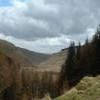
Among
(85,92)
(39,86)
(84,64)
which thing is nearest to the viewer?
(85,92)

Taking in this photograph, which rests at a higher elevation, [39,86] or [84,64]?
[84,64]

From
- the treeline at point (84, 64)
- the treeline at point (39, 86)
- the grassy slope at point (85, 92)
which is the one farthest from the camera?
the treeline at point (39, 86)

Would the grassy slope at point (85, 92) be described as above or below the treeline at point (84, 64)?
above

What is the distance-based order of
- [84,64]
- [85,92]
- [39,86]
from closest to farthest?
[85,92]
[84,64]
[39,86]

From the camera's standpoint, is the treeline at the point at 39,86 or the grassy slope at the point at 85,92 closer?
the grassy slope at the point at 85,92

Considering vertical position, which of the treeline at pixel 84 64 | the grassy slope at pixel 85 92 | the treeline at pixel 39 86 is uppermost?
the grassy slope at pixel 85 92

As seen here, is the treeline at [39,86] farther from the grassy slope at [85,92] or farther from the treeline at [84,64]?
the grassy slope at [85,92]

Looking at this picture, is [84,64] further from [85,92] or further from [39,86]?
[85,92]

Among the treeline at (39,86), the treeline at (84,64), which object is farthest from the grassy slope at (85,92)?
the treeline at (39,86)

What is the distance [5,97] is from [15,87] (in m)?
14.3

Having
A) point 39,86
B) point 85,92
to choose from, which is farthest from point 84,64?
point 85,92

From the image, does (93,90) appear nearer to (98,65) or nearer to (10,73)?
(98,65)

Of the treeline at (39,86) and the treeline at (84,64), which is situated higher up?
the treeline at (84,64)

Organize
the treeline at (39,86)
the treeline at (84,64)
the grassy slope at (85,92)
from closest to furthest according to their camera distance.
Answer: the grassy slope at (85,92) → the treeline at (84,64) → the treeline at (39,86)
